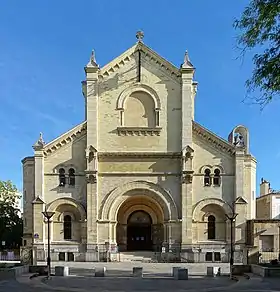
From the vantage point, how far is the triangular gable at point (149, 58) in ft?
162

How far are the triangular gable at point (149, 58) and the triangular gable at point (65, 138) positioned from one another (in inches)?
195

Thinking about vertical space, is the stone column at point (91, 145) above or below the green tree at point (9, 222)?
above

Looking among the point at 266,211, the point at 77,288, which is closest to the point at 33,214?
the point at 77,288

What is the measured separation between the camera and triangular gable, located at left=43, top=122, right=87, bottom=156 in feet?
159

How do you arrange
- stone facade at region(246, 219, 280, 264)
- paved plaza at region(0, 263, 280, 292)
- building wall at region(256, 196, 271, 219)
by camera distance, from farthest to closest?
building wall at region(256, 196, 271, 219) → stone facade at region(246, 219, 280, 264) → paved plaza at region(0, 263, 280, 292)

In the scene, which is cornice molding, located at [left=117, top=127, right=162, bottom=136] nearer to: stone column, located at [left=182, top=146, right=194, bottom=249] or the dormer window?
stone column, located at [left=182, top=146, right=194, bottom=249]

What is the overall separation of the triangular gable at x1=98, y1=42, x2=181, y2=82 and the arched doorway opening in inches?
509

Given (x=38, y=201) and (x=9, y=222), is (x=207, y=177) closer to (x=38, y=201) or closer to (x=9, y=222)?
(x=38, y=201)

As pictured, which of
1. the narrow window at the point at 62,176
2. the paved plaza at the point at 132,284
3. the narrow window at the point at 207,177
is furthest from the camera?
the narrow window at the point at 62,176

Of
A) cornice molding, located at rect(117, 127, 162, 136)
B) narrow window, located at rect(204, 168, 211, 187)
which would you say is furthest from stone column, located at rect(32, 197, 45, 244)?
narrow window, located at rect(204, 168, 211, 187)

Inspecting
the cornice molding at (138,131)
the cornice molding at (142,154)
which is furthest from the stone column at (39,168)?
the cornice molding at (138,131)

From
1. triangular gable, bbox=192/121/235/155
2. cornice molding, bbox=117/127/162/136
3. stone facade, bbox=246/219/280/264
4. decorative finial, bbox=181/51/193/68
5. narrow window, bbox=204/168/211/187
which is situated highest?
decorative finial, bbox=181/51/193/68

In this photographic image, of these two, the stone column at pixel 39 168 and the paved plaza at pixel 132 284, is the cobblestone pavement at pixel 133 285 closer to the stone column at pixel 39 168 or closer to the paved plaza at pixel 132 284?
the paved plaza at pixel 132 284

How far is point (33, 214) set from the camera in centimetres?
4747
